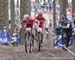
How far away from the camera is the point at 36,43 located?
14.0 m

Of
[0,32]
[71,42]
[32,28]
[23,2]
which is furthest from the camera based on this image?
[0,32]

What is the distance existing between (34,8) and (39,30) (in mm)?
30911

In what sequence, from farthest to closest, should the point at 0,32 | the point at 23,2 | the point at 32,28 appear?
the point at 0,32, the point at 23,2, the point at 32,28

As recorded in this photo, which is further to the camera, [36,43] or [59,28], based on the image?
[59,28]

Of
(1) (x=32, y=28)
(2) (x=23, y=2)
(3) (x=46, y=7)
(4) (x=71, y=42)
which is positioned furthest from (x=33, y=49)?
(3) (x=46, y=7)

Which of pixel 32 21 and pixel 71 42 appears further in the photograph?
pixel 71 42

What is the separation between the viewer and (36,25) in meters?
13.6

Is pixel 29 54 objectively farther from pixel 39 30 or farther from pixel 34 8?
pixel 34 8

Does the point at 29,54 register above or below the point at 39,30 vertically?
below

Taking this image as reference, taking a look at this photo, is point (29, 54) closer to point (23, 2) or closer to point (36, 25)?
point (36, 25)

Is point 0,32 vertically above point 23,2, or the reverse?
point 23,2

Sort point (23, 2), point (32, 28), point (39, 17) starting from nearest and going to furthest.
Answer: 1. point (32, 28)
2. point (39, 17)
3. point (23, 2)

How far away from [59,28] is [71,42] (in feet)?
5.25

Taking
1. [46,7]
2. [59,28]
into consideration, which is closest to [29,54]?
[59,28]
